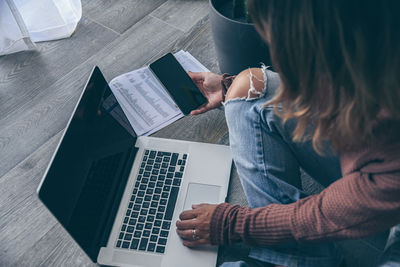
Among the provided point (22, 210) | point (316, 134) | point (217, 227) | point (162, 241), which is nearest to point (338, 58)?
point (316, 134)

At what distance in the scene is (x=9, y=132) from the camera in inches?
37.1

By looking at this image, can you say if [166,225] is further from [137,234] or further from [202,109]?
[202,109]

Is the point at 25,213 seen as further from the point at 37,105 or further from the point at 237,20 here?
the point at 237,20

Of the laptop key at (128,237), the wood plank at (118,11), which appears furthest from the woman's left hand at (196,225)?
the wood plank at (118,11)

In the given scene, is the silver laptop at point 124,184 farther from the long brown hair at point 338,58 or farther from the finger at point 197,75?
the long brown hair at point 338,58

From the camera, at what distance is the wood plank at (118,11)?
1.20 meters

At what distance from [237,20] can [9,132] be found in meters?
0.74

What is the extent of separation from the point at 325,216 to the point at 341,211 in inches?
1.3

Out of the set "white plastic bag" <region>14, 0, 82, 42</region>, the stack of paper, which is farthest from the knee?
"white plastic bag" <region>14, 0, 82, 42</region>

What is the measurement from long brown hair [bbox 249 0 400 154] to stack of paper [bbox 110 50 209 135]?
0.47 meters

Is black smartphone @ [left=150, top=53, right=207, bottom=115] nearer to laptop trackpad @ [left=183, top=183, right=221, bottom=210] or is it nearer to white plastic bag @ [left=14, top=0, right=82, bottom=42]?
laptop trackpad @ [left=183, top=183, right=221, bottom=210]

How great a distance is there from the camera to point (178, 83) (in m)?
0.94

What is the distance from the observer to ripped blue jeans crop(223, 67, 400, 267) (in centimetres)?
66

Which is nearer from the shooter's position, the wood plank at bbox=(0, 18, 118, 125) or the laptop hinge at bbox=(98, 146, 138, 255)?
the laptop hinge at bbox=(98, 146, 138, 255)
